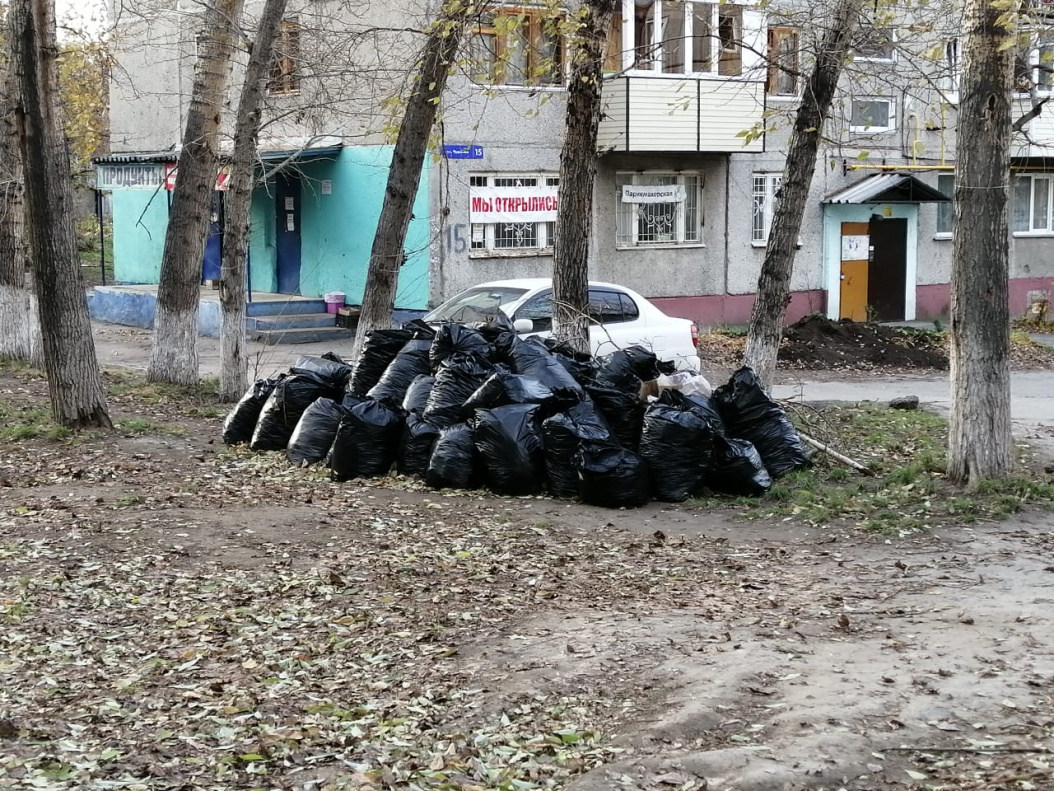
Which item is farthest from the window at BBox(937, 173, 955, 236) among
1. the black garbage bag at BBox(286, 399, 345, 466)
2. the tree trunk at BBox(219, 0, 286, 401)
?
the black garbage bag at BBox(286, 399, 345, 466)

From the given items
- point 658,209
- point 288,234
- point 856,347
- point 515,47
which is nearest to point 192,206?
point 515,47

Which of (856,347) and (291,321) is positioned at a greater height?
(291,321)

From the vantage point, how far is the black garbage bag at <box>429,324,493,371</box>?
32.8 feet

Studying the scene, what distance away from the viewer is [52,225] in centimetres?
1059

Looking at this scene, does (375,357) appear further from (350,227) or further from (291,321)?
(350,227)

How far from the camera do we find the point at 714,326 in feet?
75.6

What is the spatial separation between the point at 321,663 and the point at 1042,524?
4.86m

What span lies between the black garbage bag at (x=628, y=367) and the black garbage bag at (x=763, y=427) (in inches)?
28.2

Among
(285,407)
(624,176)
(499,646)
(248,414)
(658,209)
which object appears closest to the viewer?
(499,646)

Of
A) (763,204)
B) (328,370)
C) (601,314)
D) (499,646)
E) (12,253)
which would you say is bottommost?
(499,646)

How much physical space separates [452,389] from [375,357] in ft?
4.42

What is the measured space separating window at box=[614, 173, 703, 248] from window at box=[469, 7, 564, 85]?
7.97 feet

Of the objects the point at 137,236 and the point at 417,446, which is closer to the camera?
the point at 417,446

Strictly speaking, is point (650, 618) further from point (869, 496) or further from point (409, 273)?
point (409, 273)
